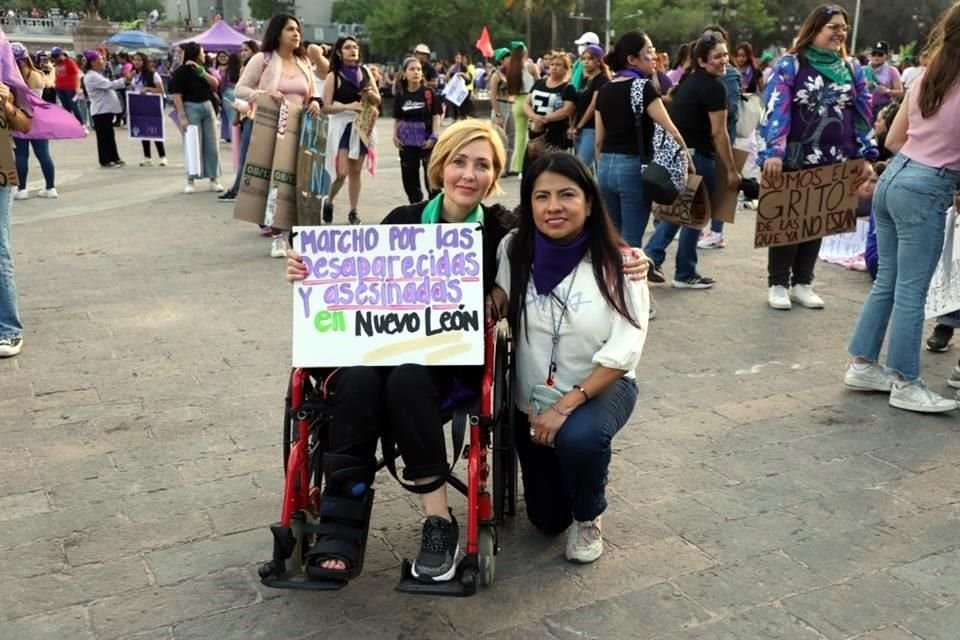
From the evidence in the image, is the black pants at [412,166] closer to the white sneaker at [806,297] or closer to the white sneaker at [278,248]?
the white sneaker at [278,248]

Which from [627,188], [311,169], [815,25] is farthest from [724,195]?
[311,169]

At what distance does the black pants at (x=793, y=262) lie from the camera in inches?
234

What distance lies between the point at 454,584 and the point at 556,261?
40.9 inches

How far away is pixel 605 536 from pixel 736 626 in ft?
2.10

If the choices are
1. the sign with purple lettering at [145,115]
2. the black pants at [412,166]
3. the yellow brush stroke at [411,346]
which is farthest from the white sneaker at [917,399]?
the sign with purple lettering at [145,115]

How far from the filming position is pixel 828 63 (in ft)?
17.7

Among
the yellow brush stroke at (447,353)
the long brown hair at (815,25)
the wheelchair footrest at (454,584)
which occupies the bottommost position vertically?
the wheelchair footrest at (454,584)

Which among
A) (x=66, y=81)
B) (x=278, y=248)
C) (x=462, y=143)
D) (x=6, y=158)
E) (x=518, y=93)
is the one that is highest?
(x=66, y=81)

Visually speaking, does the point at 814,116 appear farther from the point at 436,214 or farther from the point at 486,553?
the point at 486,553

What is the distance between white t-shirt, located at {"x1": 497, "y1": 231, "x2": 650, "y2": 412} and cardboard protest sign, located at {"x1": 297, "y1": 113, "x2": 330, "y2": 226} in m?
4.41

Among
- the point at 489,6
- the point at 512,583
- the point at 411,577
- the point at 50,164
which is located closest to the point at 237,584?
the point at 411,577

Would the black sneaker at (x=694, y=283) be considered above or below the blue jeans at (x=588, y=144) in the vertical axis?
below

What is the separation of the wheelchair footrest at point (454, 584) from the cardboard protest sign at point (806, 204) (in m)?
3.76

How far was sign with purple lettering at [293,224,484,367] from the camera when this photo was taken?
2.85 meters
